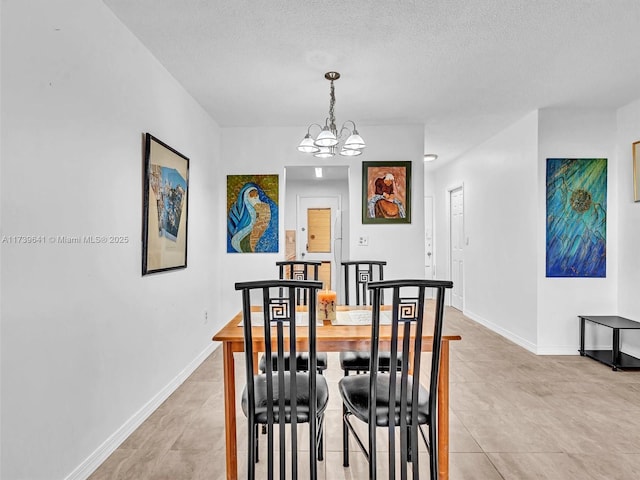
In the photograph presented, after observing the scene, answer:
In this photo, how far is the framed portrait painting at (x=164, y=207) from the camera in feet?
8.82

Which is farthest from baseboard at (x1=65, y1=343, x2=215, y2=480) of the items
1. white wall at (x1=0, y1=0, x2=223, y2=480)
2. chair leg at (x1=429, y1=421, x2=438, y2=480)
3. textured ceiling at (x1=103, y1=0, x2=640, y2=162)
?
textured ceiling at (x1=103, y1=0, x2=640, y2=162)

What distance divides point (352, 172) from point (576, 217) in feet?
7.57

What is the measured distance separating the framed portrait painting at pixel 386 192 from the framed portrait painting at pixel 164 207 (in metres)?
2.02

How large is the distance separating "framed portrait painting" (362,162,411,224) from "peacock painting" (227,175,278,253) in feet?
3.34

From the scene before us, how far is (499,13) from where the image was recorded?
2.32m

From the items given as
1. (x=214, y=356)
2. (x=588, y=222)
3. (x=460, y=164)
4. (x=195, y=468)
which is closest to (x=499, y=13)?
(x=588, y=222)

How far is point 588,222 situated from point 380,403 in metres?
3.45

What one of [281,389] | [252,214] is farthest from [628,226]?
[281,389]

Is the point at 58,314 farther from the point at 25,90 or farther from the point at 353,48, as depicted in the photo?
the point at 353,48

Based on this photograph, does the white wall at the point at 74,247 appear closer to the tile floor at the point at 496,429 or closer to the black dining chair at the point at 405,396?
the tile floor at the point at 496,429

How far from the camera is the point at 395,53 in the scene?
9.23 feet

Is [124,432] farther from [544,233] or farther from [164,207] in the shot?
[544,233]

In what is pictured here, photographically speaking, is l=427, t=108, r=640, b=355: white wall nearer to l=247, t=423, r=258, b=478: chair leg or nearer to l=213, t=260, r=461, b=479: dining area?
l=213, t=260, r=461, b=479: dining area

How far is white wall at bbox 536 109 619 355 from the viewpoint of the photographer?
161 inches
